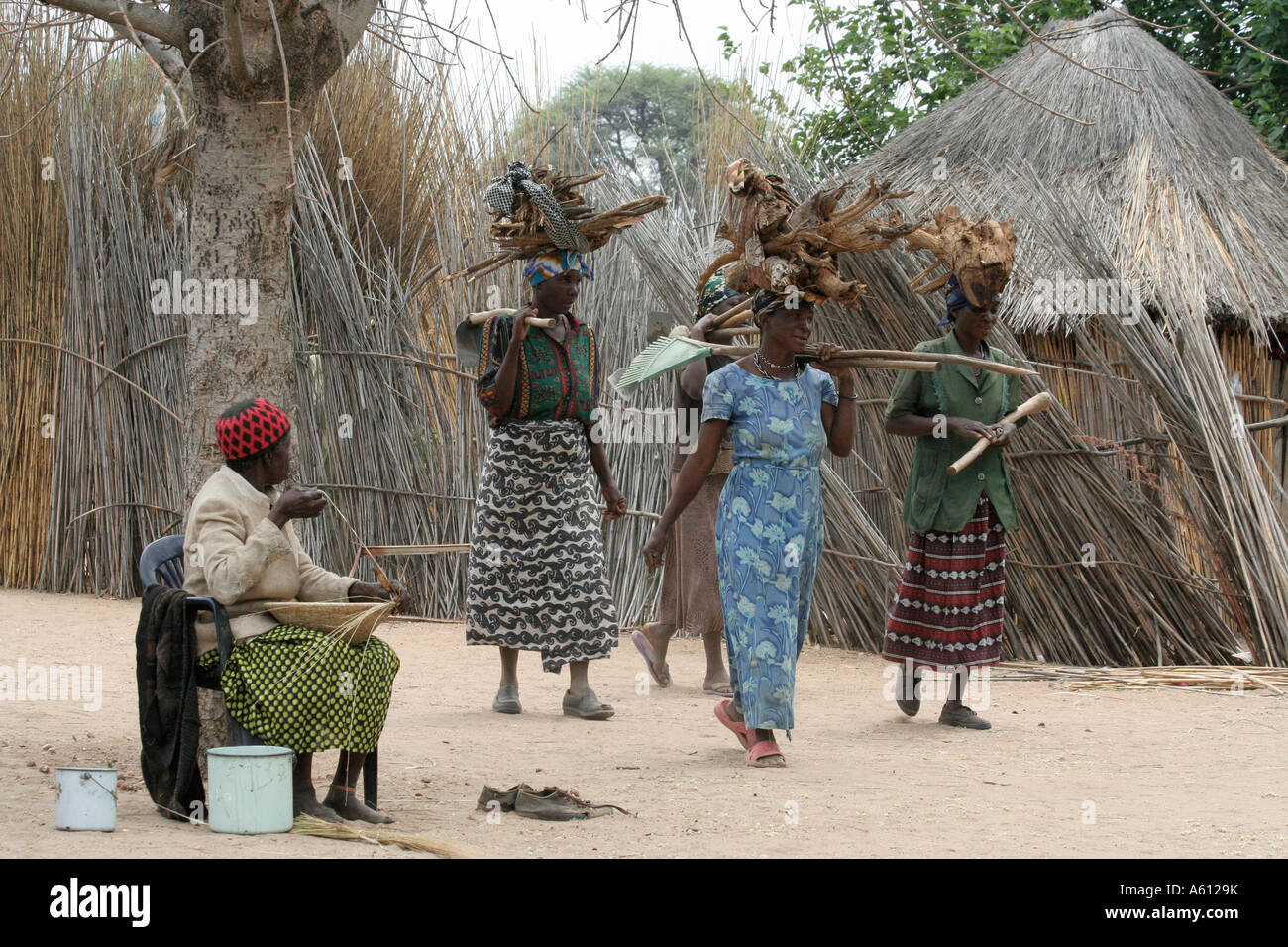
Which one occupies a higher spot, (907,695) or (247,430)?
(247,430)

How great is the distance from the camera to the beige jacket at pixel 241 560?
3172 mm

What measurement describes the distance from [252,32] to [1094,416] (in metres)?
4.92

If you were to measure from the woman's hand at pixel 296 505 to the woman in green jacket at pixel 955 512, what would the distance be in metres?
2.42

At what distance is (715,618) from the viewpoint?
18.5ft

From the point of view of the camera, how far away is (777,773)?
13.3 feet

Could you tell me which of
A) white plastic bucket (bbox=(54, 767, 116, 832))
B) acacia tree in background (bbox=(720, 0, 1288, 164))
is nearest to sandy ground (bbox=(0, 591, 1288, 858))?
white plastic bucket (bbox=(54, 767, 116, 832))

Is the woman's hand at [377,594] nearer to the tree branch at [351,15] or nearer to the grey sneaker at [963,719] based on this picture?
the tree branch at [351,15]

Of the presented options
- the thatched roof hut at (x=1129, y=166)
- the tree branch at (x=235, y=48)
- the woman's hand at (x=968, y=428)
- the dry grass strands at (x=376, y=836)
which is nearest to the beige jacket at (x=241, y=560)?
the dry grass strands at (x=376, y=836)

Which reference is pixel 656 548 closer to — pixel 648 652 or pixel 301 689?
pixel 301 689

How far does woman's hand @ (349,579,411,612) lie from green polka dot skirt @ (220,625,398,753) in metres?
0.16

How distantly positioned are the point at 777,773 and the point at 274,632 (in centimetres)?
160

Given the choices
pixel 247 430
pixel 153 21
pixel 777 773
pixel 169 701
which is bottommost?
pixel 777 773

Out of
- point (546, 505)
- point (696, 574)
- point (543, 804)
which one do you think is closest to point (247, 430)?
point (543, 804)

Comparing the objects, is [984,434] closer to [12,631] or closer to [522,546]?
[522,546]
